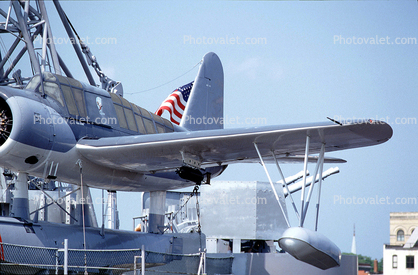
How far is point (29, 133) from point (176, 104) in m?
17.1

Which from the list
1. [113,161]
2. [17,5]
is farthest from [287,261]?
[17,5]

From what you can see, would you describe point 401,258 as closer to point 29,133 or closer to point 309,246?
point 309,246

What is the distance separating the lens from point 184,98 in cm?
2931

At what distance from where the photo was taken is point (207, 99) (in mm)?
19781

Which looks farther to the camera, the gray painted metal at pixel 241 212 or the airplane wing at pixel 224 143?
the gray painted metal at pixel 241 212

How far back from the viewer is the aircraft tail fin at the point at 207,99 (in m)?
19.1

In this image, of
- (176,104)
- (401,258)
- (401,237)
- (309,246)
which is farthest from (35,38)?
(401,237)

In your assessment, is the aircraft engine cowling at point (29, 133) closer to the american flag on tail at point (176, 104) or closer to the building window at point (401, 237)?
the american flag on tail at point (176, 104)

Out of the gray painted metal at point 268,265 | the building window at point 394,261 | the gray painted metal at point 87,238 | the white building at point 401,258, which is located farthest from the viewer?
the building window at point 394,261

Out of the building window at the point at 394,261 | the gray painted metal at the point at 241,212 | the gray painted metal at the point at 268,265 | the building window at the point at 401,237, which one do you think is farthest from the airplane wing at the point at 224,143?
the building window at the point at 401,237

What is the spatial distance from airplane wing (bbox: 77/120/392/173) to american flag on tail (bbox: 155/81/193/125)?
45.1 feet

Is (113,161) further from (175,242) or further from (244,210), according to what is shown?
(244,210)

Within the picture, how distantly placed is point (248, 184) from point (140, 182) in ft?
17.1

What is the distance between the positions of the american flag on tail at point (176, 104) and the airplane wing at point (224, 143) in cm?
1376
